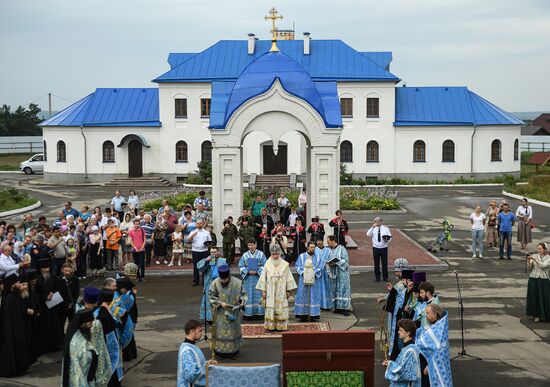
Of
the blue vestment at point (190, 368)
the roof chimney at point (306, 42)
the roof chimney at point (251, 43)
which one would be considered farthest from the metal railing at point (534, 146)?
the blue vestment at point (190, 368)

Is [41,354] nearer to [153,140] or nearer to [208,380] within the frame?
[208,380]

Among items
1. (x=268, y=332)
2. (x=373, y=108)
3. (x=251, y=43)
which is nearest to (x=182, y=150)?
(x=251, y=43)

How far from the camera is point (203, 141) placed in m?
46.6

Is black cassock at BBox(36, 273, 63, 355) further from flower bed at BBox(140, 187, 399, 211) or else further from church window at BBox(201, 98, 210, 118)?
church window at BBox(201, 98, 210, 118)

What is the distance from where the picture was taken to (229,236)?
19.5m

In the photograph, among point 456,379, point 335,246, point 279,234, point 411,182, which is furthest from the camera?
point 411,182

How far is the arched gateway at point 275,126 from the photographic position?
68.5 ft

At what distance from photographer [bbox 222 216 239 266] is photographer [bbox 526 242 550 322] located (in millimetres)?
7819

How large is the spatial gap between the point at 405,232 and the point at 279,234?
34.6 ft

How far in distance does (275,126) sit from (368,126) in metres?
26.3

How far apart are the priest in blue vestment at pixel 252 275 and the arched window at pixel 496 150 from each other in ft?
115

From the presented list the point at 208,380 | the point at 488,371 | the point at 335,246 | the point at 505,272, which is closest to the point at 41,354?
the point at 208,380

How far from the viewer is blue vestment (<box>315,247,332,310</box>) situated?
15.1 metres

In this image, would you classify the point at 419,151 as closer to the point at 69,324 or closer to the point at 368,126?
the point at 368,126
